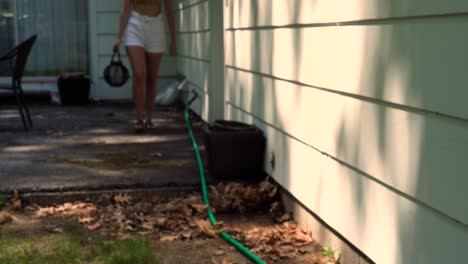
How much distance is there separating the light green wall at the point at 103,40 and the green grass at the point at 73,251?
24.2ft

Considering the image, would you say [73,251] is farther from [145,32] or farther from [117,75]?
[117,75]

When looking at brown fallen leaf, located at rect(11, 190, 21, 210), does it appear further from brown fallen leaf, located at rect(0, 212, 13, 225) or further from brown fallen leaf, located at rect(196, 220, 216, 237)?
brown fallen leaf, located at rect(196, 220, 216, 237)

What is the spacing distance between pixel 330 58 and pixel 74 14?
872cm

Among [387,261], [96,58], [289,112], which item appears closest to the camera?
[387,261]

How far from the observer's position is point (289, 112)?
4.33 meters

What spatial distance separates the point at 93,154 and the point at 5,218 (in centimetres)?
192

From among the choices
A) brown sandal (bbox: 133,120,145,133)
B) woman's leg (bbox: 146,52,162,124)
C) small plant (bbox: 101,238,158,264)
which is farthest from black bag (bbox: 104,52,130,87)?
small plant (bbox: 101,238,158,264)

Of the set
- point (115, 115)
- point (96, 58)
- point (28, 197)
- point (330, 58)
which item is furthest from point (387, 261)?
point (96, 58)

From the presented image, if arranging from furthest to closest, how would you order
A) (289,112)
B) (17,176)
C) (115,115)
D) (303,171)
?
(115,115)
(17,176)
(289,112)
(303,171)

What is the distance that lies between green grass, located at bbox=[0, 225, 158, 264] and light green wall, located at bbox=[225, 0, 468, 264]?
3.25 feet

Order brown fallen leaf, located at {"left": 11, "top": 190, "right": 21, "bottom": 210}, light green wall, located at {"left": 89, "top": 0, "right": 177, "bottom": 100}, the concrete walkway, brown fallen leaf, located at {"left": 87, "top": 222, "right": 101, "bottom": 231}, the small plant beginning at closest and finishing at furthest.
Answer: the small plant, brown fallen leaf, located at {"left": 87, "top": 222, "right": 101, "bottom": 231}, brown fallen leaf, located at {"left": 11, "top": 190, "right": 21, "bottom": 210}, the concrete walkway, light green wall, located at {"left": 89, "top": 0, "right": 177, "bottom": 100}

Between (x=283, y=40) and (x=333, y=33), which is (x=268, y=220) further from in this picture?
(x=333, y=33)

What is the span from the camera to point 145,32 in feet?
23.4

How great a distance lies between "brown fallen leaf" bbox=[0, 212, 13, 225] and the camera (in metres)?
4.28
